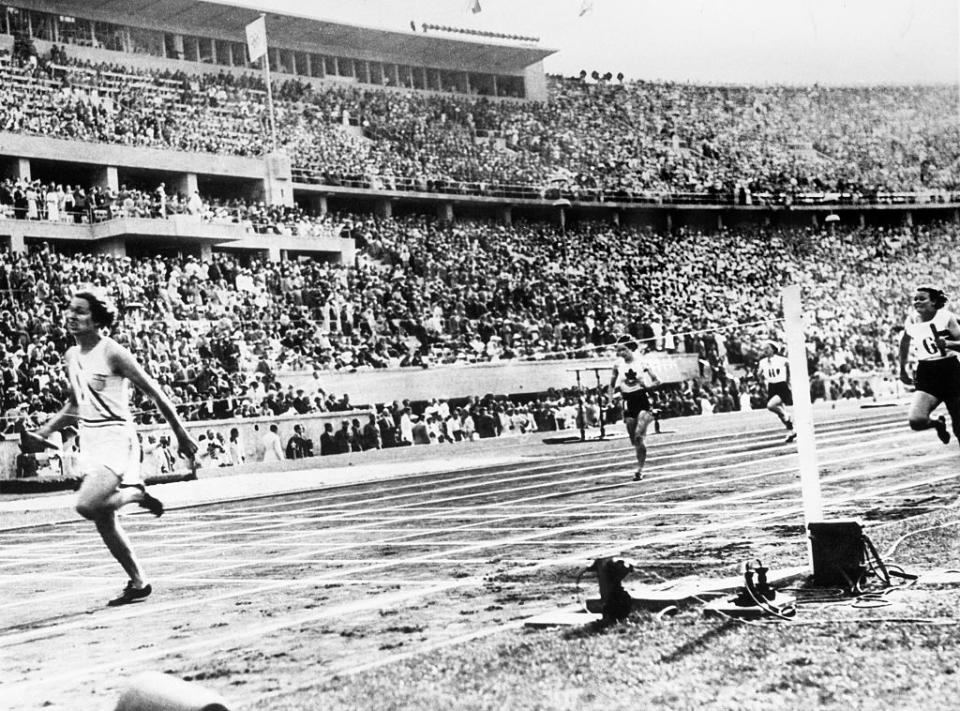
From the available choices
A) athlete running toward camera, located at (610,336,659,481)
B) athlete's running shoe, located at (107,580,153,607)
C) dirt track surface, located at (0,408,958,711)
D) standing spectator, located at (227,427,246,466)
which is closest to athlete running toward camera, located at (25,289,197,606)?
athlete's running shoe, located at (107,580,153,607)

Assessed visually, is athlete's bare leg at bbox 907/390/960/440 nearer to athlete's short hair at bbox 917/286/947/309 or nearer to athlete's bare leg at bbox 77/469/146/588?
athlete's short hair at bbox 917/286/947/309

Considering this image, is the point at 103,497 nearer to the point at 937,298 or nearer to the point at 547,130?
the point at 937,298

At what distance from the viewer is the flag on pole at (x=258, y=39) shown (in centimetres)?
1318

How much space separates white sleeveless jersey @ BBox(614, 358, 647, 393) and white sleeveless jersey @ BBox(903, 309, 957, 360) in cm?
332

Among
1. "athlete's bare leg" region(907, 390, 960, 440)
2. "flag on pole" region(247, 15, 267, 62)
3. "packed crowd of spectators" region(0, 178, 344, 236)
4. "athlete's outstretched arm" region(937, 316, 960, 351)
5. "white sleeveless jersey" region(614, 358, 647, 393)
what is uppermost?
"flag on pole" region(247, 15, 267, 62)

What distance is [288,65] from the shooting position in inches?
646

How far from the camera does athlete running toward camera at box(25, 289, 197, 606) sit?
527 cm

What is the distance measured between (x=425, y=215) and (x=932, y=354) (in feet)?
38.3

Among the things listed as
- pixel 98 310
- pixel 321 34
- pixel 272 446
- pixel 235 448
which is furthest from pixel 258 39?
pixel 98 310

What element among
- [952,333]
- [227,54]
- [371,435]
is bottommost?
[371,435]

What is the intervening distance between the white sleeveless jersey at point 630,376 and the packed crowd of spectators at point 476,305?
784 millimetres

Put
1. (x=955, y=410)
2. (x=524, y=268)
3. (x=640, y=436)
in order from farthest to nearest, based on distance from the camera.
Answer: (x=524, y=268), (x=640, y=436), (x=955, y=410)

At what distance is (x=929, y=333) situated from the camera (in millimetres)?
8617

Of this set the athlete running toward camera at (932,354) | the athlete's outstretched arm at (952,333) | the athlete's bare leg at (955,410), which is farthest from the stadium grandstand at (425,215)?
the athlete's bare leg at (955,410)
